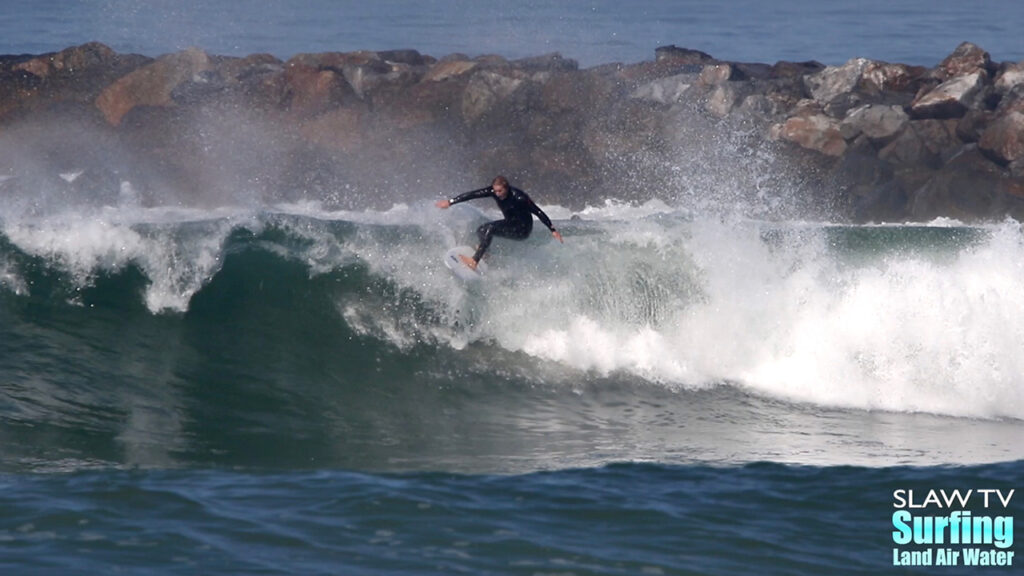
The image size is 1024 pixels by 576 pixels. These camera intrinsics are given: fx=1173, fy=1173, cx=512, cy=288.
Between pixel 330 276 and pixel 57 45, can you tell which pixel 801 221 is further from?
pixel 57 45

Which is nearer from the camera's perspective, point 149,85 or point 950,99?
point 950,99

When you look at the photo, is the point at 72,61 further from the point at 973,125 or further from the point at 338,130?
the point at 973,125

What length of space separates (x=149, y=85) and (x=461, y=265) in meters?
18.5

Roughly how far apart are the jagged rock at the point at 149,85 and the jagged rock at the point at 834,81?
48.1ft

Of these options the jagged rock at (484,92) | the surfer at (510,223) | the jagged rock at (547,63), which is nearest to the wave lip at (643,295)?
the surfer at (510,223)

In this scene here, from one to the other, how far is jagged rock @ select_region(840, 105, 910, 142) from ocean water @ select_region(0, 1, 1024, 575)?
308 inches

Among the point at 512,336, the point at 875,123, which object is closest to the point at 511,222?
the point at 512,336

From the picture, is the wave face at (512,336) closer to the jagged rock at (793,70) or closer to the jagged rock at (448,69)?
the jagged rock at (448,69)

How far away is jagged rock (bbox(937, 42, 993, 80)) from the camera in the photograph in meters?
26.4

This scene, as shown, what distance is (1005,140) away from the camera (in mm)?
23016

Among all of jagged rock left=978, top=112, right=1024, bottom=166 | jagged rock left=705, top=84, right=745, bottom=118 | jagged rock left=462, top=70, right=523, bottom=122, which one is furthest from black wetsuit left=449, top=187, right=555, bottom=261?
jagged rock left=705, top=84, right=745, bottom=118

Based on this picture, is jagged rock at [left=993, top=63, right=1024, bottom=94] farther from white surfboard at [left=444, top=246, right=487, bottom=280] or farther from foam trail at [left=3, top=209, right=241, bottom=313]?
foam trail at [left=3, top=209, right=241, bottom=313]

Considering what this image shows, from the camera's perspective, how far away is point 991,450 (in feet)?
32.6

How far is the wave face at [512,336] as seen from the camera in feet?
34.6
